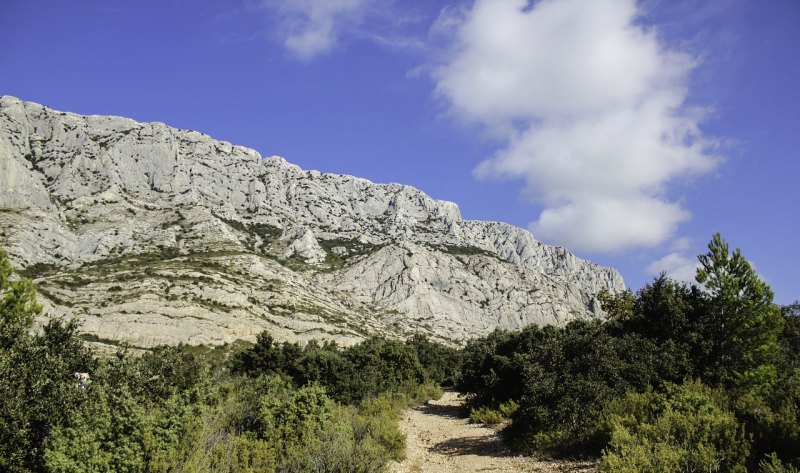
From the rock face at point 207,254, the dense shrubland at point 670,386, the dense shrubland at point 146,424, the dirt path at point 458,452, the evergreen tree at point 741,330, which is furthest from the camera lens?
the rock face at point 207,254

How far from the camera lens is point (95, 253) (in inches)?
Result: 4572

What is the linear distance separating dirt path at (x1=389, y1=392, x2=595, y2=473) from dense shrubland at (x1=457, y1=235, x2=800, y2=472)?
1459 millimetres

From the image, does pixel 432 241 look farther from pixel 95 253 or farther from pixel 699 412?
pixel 699 412

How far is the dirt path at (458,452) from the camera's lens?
21.0m

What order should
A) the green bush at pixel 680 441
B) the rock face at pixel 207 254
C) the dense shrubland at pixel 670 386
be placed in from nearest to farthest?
the green bush at pixel 680 441 → the dense shrubland at pixel 670 386 → the rock face at pixel 207 254

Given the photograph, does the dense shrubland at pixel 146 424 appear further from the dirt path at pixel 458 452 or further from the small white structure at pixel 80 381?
the dirt path at pixel 458 452

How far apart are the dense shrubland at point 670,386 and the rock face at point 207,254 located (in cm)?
6532

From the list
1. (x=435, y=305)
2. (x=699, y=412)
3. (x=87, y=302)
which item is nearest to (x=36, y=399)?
(x=699, y=412)

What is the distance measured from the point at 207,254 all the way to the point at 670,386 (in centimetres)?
12215

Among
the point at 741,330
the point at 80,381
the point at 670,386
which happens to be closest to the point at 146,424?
the point at 80,381

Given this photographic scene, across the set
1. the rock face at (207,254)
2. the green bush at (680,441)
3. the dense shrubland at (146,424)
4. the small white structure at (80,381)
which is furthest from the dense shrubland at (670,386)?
the rock face at (207,254)

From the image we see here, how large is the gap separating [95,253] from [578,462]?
13023cm

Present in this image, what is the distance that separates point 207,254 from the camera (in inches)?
4897

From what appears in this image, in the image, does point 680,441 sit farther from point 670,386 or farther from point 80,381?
point 80,381
